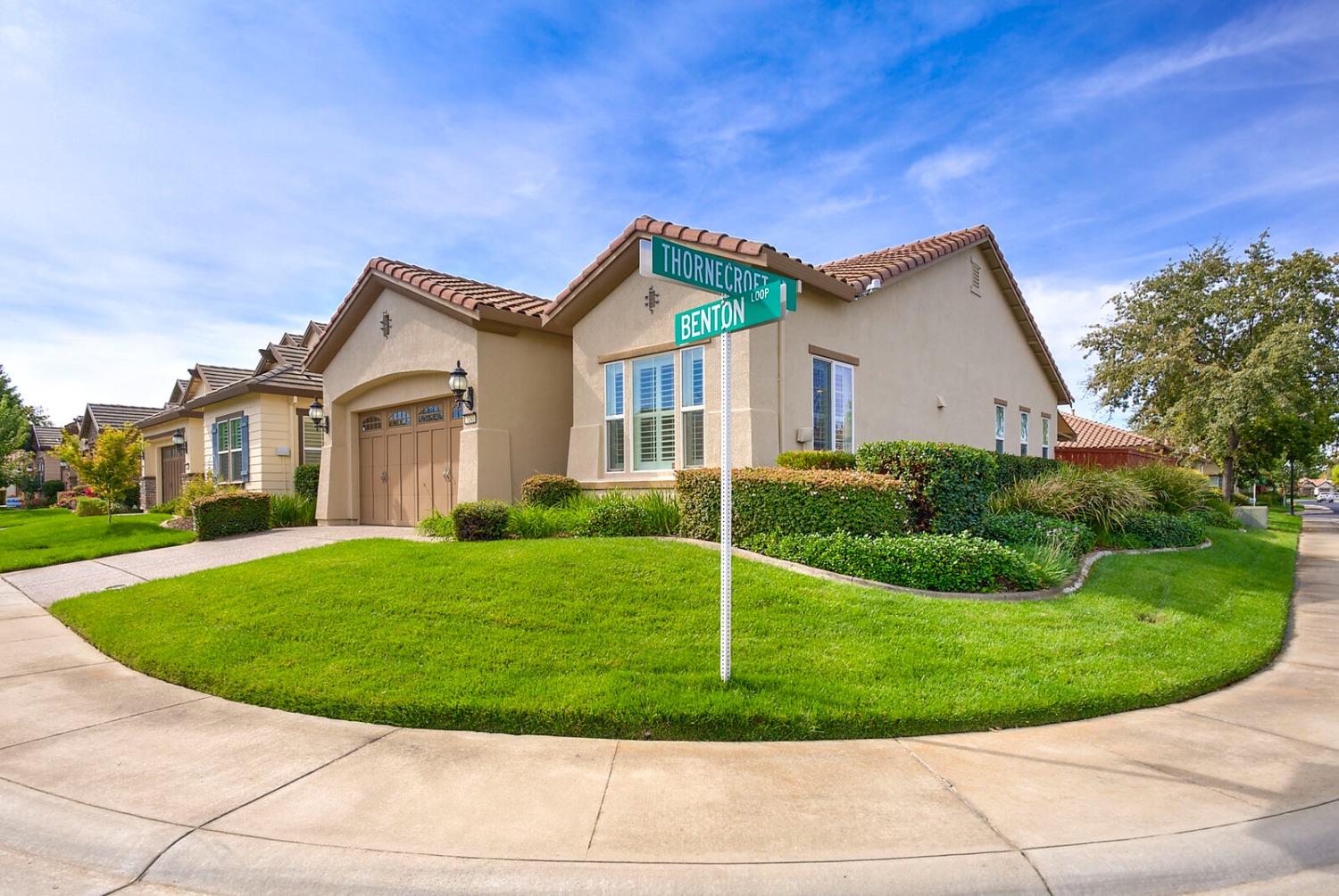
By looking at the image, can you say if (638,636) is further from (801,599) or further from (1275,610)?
(1275,610)

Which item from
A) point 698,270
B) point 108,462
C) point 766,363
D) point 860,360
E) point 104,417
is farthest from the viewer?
point 104,417

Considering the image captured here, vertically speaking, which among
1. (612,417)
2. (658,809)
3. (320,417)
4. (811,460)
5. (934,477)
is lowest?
(658,809)

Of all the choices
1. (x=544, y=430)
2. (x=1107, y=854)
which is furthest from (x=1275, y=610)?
(x=544, y=430)

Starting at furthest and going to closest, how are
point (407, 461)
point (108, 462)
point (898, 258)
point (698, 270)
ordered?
point (108, 462) < point (407, 461) < point (898, 258) < point (698, 270)

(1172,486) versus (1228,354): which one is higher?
(1228,354)

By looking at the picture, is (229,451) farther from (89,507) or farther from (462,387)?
(462,387)

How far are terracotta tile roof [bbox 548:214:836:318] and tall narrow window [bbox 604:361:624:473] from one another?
1467mm

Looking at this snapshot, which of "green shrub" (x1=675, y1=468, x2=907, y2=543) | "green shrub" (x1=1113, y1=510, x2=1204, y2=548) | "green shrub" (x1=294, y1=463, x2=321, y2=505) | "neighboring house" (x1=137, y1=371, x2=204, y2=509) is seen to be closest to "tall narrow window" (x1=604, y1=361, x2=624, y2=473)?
"green shrub" (x1=675, y1=468, x2=907, y2=543)

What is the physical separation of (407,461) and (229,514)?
3.47 meters

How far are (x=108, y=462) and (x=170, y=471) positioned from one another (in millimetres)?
10965

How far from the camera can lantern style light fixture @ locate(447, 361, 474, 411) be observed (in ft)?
39.9

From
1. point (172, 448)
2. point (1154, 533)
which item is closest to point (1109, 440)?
point (1154, 533)

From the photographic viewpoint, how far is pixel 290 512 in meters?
15.9

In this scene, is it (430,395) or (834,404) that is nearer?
(834,404)
